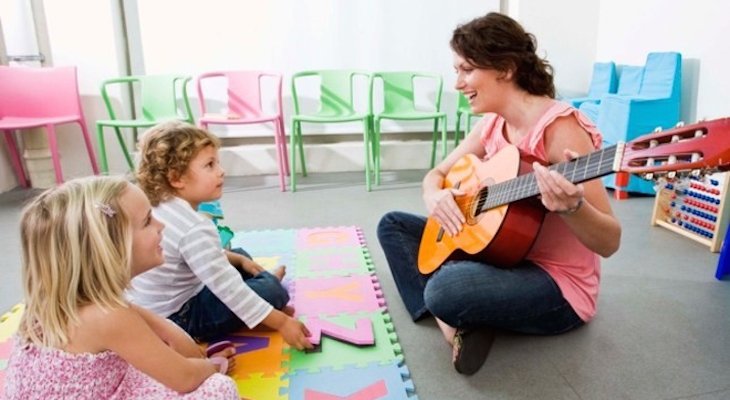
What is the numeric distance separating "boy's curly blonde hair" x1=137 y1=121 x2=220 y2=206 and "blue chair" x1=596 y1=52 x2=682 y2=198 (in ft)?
8.16

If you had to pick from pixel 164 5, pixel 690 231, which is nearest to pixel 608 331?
pixel 690 231

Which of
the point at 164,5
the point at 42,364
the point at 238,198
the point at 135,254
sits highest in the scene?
the point at 164,5

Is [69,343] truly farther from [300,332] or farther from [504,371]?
[504,371]

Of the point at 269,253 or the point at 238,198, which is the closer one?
the point at 269,253

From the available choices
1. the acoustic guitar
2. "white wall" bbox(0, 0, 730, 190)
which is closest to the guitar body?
the acoustic guitar

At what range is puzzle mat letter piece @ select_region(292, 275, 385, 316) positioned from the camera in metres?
1.74

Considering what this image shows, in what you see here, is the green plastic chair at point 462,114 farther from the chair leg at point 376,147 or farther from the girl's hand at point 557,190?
the girl's hand at point 557,190

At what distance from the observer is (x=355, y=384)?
1325 millimetres

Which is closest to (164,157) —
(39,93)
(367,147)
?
(367,147)

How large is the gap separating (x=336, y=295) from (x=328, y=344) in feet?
1.09

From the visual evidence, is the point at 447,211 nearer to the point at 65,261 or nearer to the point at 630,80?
the point at 65,261

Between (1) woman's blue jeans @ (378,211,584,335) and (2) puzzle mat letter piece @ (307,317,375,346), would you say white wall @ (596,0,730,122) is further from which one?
(2) puzzle mat letter piece @ (307,317,375,346)

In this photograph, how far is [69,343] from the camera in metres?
0.89

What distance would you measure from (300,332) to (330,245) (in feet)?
2.96
